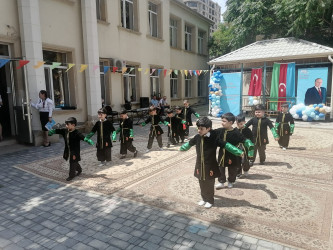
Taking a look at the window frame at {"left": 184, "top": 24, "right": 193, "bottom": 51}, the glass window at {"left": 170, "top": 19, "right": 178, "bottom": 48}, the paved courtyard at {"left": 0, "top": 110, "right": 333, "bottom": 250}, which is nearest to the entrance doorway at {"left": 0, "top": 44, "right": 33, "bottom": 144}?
the paved courtyard at {"left": 0, "top": 110, "right": 333, "bottom": 250}

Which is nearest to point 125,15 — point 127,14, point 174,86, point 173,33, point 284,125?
point 127,14

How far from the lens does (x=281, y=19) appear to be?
1780 centimetres

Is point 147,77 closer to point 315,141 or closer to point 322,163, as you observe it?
point 315,141

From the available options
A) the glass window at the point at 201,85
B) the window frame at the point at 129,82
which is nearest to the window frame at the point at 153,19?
the window frame at the point at 129,82

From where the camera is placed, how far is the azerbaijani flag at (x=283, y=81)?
14495 millimetres

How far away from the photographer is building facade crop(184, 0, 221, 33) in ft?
318

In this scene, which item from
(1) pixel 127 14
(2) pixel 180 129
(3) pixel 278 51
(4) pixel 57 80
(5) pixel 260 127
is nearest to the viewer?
(5) pixel 260 127

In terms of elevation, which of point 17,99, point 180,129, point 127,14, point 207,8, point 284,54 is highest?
point 207,8

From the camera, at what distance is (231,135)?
5.11m

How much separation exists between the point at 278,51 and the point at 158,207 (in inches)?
555

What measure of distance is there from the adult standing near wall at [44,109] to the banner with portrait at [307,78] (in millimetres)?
12484

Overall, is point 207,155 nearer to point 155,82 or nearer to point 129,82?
point 129,82

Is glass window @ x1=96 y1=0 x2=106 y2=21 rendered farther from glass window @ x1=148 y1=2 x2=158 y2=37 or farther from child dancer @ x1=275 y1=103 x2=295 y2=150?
child dancer @ x1=275 y1=103 x2=295 y2=150

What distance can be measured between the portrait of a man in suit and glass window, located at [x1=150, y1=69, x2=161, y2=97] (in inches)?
359
